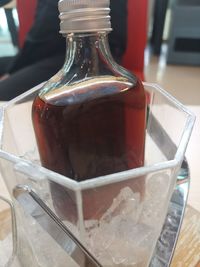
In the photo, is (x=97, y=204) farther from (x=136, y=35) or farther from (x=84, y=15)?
(x=136, y=35)

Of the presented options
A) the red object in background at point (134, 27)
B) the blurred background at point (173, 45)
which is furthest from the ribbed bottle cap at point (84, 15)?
the blurred background at point (173, 45)

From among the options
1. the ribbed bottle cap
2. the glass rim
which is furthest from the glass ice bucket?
the ribbed bottle cap

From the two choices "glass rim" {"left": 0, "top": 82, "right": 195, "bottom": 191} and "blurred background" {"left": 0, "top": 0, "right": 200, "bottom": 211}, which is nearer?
"glass rim" {"left": 0, "top": 82, "right": 195, "bottom": 191}

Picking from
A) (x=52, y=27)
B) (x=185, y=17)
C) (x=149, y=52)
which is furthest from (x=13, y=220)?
(x=149, y=52)

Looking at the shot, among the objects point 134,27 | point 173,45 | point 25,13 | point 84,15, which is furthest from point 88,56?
point 173,45

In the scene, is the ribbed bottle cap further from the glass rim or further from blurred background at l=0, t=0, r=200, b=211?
blurred background at l=0, t=0, r=200, b=211

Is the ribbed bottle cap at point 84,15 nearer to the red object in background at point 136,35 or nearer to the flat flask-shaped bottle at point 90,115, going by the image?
the flat flask-shaped bottle at point 90,115
